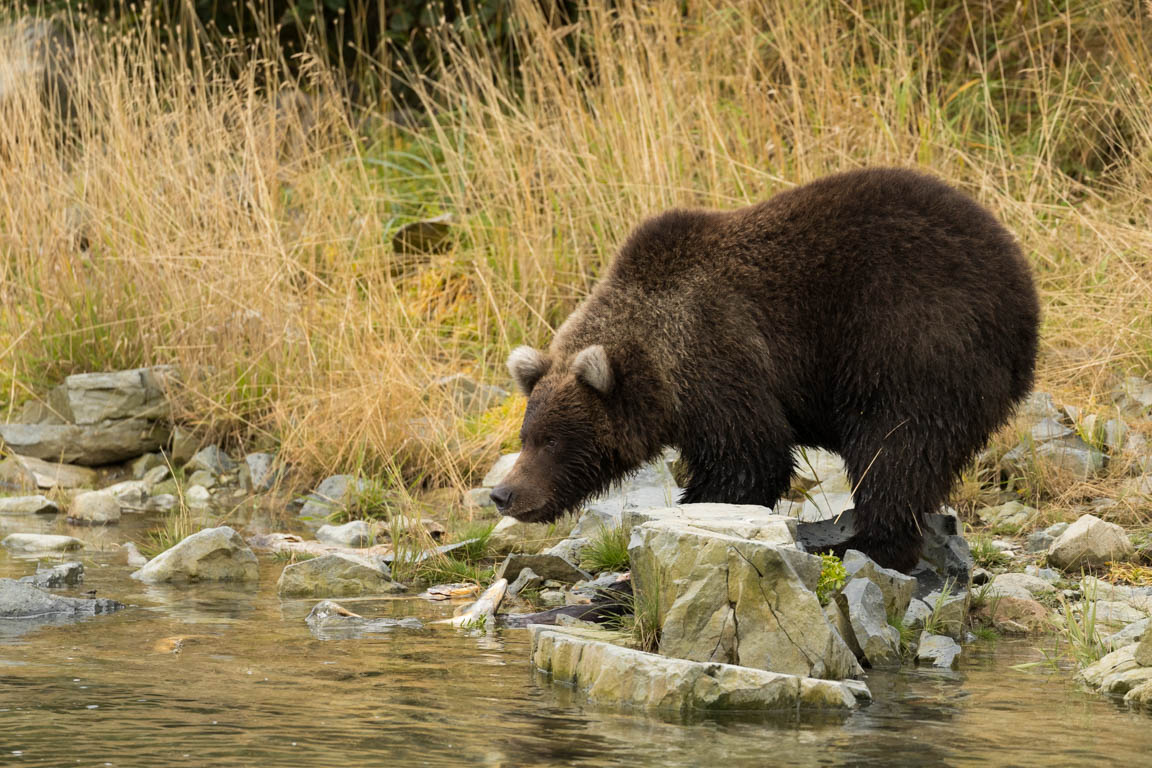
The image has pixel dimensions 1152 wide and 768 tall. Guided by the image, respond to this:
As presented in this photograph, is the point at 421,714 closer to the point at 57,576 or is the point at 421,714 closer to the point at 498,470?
the point at 57,576

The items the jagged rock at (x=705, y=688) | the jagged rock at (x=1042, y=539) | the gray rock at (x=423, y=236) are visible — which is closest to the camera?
the jagged rock at (x=705, y=688)

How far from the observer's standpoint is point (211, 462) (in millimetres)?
10680

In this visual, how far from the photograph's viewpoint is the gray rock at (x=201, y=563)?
745 cm

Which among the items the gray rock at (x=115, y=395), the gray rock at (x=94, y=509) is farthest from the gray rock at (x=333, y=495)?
the gray rock at (x=115, y=395)

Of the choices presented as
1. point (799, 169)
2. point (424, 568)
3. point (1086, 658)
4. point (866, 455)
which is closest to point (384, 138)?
point (799, 169)

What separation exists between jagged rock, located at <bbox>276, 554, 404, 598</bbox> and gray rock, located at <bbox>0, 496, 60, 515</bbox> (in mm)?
3118

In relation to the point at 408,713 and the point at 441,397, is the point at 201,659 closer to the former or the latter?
the point at 408,713

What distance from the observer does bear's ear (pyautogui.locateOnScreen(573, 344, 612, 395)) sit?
6844mm

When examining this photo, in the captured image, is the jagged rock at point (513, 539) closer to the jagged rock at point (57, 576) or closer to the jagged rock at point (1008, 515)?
the jagged rock at point (57, 576)

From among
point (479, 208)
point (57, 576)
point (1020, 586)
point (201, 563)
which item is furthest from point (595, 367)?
point (479, 208)

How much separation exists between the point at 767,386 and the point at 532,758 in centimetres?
298

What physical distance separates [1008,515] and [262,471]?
198 inches

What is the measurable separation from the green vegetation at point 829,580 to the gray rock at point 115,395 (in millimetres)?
6417

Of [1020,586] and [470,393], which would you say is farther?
[470,393]
